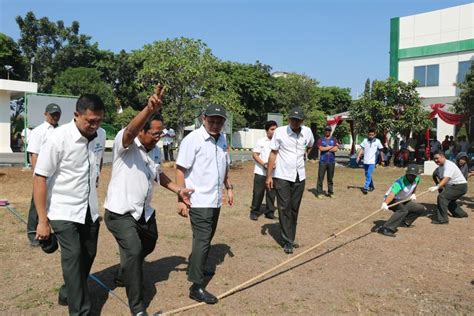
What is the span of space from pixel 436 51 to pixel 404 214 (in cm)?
2130

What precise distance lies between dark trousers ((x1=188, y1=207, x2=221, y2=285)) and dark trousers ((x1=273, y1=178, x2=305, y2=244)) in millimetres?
1753

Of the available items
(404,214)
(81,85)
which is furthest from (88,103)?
(81,85)

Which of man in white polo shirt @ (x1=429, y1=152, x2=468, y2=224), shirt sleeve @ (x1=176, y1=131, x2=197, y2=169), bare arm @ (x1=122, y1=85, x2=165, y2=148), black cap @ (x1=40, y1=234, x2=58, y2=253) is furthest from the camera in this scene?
man in white polo shirt @ (x1=429, y1=152, x2=468, y2=224)

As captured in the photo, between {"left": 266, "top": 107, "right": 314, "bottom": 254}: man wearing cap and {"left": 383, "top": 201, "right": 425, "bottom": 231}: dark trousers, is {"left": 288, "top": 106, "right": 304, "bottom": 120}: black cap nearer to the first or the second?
{"left": 266, "top": 107, "right": 314, "bottom": 254}: man wearing cap

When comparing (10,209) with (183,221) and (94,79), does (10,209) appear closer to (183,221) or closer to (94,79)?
(183,221)

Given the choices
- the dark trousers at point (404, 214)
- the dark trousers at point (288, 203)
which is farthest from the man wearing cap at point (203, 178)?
the dark trousers at point (404, 214)

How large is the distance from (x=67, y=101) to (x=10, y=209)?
762cm

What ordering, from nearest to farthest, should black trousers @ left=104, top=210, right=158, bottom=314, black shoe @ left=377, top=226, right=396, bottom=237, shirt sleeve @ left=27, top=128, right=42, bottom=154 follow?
black trousers @ left=104, top=210, right=158, bottom=314 < shirt sleeve @ left=27, top=128, right=42, bottom=154 < black shoe @ left=377, top=226, right=396, bottom=237

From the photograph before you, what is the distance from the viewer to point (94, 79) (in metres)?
35.7

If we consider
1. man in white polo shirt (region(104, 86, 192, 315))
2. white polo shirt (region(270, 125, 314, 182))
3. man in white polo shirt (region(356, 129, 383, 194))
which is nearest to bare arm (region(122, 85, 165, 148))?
man in white polo shirt (region(104, 86, 192, 315))

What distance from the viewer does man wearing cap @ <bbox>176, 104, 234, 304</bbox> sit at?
A: 4391 millimetres

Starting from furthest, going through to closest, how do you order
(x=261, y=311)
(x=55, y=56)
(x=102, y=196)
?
(x=55, y=56) < (x=102, y=196) < (x=261, y=311)

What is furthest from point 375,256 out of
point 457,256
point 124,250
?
point 124,250

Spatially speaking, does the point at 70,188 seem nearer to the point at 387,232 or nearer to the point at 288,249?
the point at 288,249
